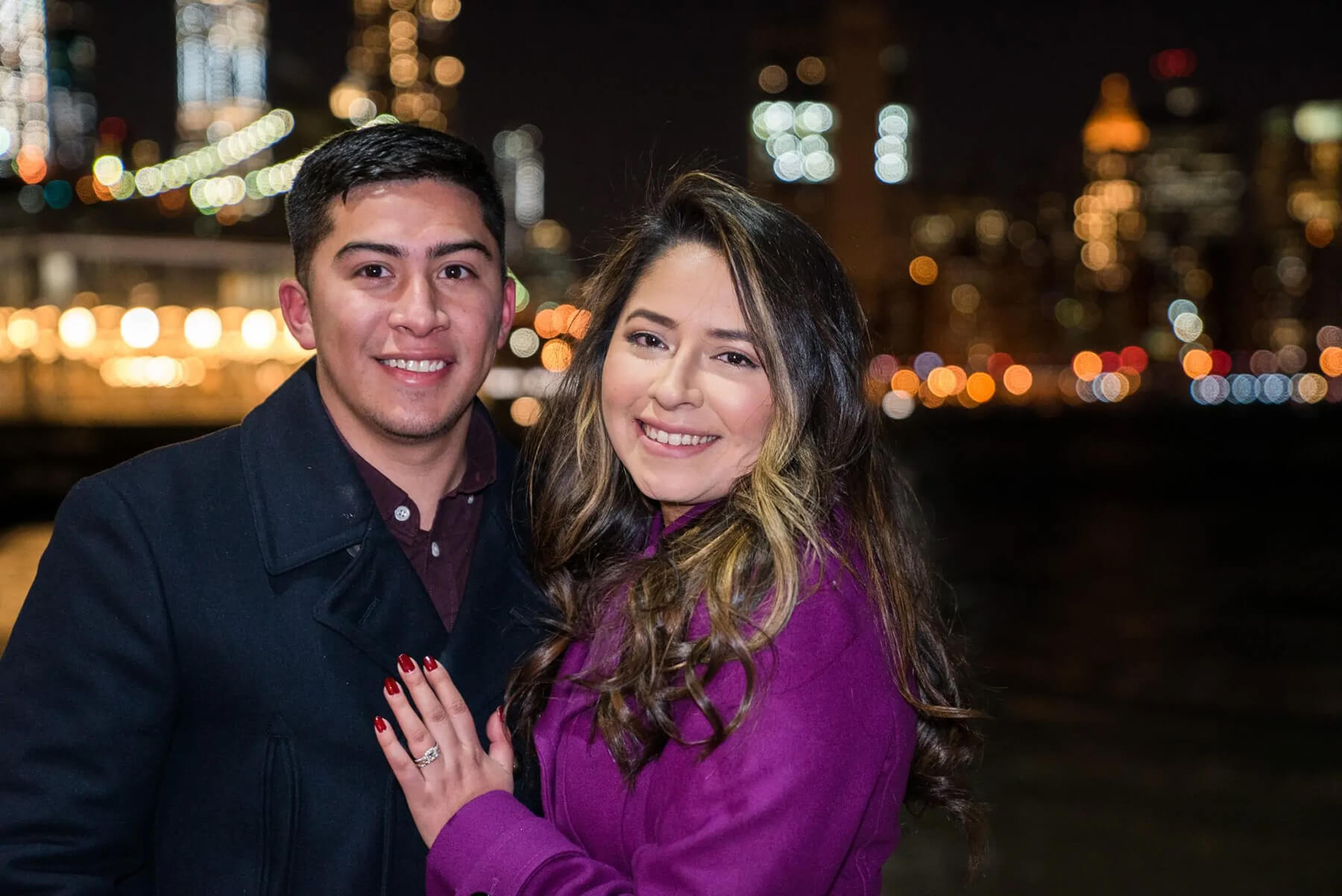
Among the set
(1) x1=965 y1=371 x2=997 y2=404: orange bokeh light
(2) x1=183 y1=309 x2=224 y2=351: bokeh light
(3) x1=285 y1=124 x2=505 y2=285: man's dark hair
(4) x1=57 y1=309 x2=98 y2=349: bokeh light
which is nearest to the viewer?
(3) x1=285 y1=124 x2=505 y2=285: man's dark hair

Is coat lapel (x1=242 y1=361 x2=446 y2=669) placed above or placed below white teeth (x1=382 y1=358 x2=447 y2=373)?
below

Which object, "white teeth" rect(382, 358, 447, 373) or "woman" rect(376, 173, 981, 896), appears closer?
"woman" rect(376, 173, 981, 896)

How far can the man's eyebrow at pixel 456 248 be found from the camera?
9.46 ft

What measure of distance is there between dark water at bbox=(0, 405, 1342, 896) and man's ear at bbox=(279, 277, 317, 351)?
1753mm

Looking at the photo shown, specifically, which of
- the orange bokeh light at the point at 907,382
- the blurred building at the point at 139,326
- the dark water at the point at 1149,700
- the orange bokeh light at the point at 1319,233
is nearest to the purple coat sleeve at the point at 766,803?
the dark water at the point at 1149,700

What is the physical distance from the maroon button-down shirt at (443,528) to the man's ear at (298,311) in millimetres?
302

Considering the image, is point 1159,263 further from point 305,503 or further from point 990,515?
point 305,503

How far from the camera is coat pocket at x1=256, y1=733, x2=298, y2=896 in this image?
2545 millimetres

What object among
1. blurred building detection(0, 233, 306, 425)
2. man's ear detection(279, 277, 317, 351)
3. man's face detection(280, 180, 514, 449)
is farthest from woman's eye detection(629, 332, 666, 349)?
blurred building detection(0, 233, 306, 425)

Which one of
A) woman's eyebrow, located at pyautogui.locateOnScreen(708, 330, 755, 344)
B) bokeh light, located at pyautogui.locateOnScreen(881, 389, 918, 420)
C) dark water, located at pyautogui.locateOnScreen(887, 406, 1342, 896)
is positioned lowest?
bokeh light, located at pyautogui.locateOnScreen(881, 389, 918, 420)

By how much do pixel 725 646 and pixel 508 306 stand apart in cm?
122

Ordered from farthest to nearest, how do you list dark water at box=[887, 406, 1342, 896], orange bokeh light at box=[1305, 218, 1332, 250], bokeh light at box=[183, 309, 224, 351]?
orange bokeh light at box=[1305, 218, 1332, 250] → bokeh light at box=[183, 309, 224, 351] → dark water at box=[887, 406, 1342, 896]

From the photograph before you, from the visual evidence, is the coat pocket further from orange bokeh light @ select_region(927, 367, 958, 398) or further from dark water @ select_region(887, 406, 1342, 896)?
orange bokeh light @ select_region(927, 367, 958, 398)

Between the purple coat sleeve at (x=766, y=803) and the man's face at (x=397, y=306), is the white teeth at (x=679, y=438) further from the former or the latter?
the man's face at (x=397, y=306)
